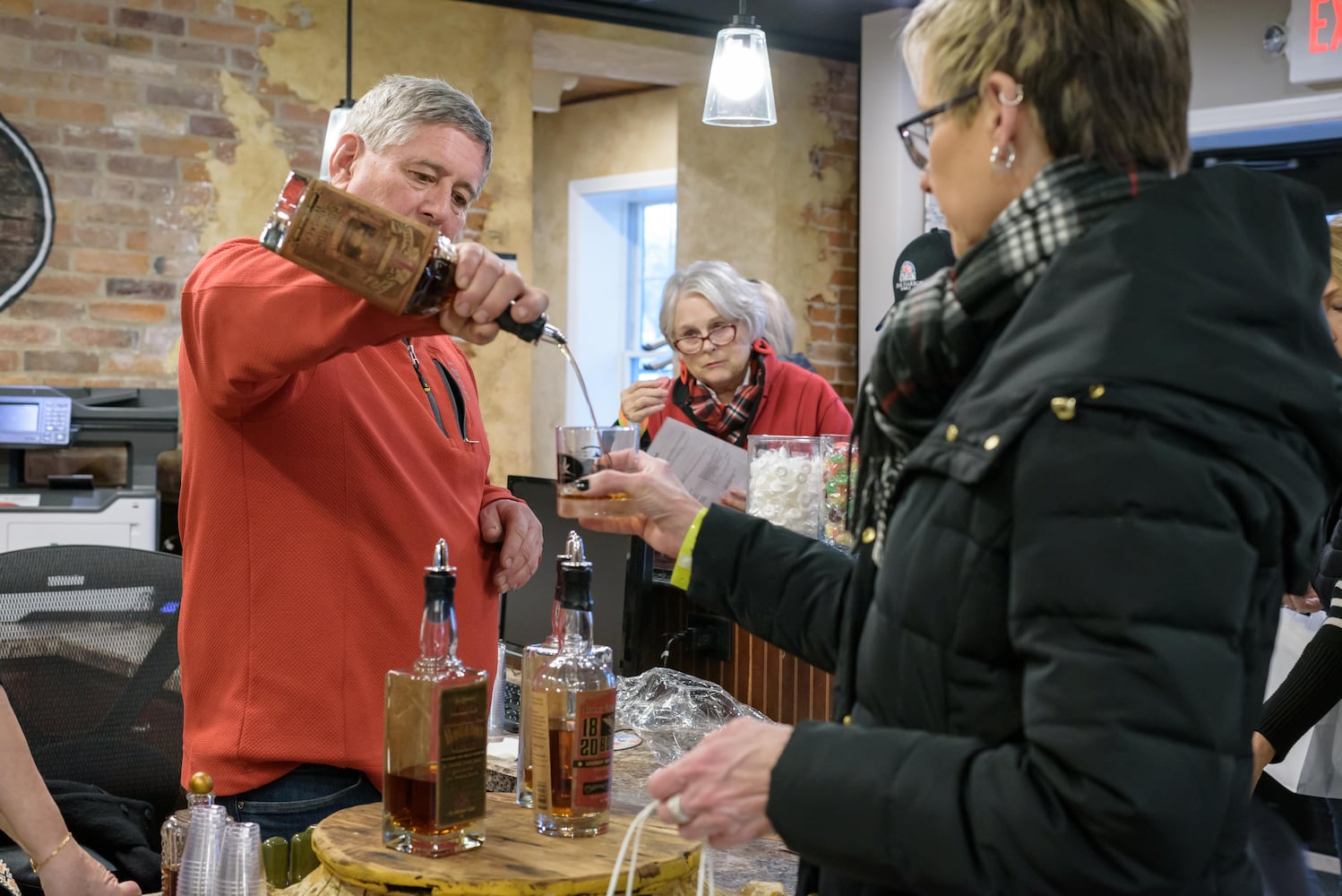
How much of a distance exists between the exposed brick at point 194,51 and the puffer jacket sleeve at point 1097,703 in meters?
4.65

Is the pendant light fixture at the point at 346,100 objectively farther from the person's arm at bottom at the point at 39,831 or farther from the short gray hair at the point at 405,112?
the person's arm at bottom at the point at 39,831

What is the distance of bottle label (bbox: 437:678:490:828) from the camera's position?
1.04 metres

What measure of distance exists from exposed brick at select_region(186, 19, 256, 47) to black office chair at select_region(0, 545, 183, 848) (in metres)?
3.09

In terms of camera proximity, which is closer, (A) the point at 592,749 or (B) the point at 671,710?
(A) the point at 592,749

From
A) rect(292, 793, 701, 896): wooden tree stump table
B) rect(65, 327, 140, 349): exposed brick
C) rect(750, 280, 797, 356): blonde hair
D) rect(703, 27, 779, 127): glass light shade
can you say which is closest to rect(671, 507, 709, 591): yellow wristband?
rect(292, 793, 701, 896): wooden tree stump table

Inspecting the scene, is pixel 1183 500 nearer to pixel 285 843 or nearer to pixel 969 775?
pixel 969 775

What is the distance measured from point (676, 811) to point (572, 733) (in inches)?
9.7

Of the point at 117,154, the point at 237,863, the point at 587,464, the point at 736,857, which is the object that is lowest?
the point at 736,857

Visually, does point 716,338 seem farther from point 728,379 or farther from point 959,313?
point 959,313

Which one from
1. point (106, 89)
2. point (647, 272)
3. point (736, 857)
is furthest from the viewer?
point (647, 272)

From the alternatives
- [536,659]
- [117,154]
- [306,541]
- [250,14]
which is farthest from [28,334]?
[536,659]

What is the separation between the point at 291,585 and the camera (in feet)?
4.78

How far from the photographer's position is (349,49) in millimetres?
4605

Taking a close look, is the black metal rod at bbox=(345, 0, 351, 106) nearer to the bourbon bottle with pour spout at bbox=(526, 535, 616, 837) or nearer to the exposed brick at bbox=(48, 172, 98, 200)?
the exposed brick at bbox=(48, 172, 98, 200)
